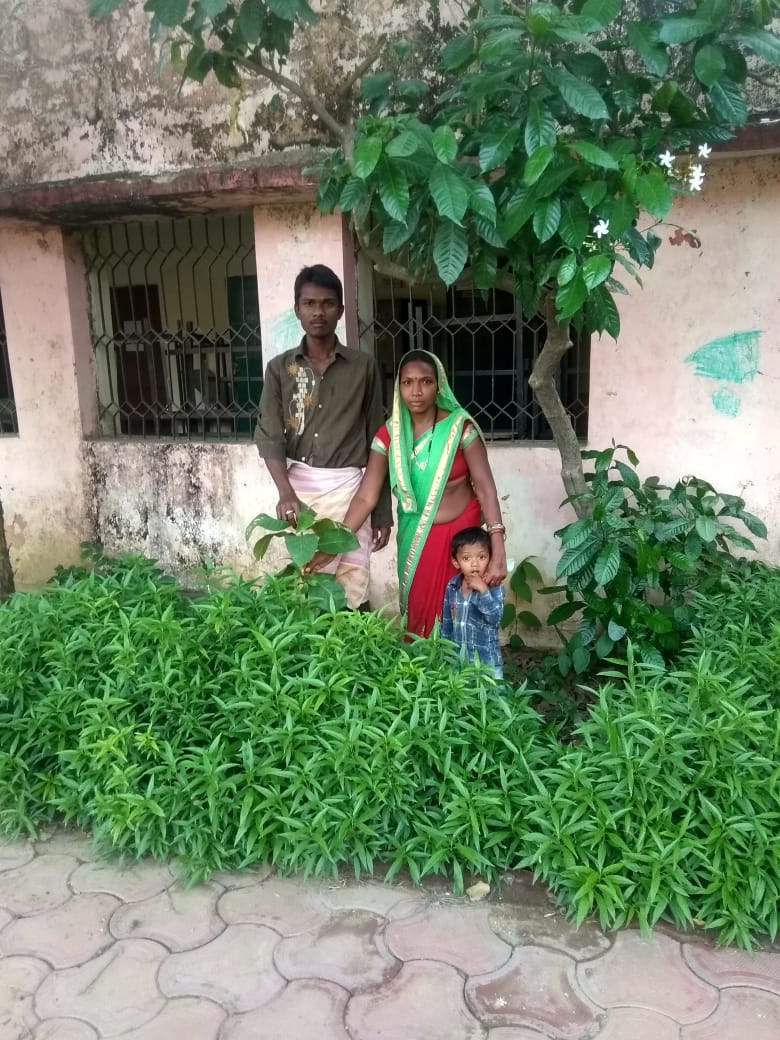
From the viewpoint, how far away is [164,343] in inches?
188

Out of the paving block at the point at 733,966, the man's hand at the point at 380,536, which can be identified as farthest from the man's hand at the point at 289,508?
the paving block at the point at 733,966

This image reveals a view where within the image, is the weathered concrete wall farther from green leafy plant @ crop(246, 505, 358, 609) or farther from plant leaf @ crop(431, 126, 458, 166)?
green leafy plant @ crop(246, 505, 358, 609)

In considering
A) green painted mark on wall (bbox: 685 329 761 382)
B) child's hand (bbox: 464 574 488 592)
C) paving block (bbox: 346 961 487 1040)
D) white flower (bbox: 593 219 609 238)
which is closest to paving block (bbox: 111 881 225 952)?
paving block (bbox: 346 961 487 1040)

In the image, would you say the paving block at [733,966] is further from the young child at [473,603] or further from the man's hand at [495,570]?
the man's hand at [495,570]

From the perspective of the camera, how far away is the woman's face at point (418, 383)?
9.05 feet

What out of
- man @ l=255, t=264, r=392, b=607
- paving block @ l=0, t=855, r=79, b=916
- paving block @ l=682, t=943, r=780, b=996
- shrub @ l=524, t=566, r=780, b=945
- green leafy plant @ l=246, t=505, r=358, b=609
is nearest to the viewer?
paving block @ l=682, t=943, r=780, b=996

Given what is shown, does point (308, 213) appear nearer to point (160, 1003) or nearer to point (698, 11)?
point (698, 11)

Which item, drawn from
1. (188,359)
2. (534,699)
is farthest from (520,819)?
(188,359)

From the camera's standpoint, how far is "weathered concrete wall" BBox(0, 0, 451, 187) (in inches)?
153

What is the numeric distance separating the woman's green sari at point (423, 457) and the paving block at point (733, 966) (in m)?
1.55

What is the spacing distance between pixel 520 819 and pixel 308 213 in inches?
126

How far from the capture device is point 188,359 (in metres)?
4.92

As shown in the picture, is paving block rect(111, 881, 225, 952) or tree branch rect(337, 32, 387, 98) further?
tree branch rect(337, 32, 387, 98)

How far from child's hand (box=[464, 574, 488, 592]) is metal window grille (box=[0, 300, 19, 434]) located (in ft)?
12.3
